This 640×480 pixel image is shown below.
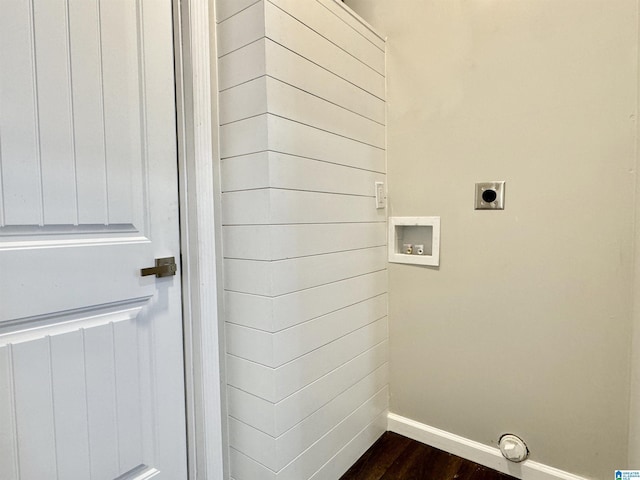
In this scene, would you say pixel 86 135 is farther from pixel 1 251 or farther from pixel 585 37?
pixel 585 37

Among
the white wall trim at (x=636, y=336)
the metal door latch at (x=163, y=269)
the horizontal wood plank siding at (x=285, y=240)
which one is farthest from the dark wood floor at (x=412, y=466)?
the metal door latch at (x=163, y=269)

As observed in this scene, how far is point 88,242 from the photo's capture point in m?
0.94

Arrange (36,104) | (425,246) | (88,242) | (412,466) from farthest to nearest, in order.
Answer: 1. (425,246)
2. (412,466)
3. (88,242)
4. (36,104)

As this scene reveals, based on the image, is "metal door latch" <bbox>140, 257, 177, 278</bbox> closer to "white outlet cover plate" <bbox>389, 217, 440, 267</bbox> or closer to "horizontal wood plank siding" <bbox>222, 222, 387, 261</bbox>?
"horizontal wood plank siding" <bbox>222, 222, 387, 261</bbox>

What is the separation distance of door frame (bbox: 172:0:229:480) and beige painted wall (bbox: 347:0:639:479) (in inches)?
35.1

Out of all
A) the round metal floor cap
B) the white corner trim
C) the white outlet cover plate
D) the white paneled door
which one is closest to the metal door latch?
the white paneled door

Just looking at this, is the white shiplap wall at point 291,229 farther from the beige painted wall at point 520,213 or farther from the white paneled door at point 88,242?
the beige painted wall at point 520,213

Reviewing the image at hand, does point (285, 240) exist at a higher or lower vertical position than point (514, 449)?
higher

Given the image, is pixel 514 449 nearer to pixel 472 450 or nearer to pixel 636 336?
pixel 472 450

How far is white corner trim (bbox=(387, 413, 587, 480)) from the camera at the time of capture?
54.1 inches

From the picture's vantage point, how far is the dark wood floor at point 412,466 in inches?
56.3

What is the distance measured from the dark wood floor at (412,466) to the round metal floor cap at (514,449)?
10cm

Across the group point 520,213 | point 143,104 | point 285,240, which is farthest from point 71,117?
point 520,213

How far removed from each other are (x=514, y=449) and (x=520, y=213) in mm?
959
